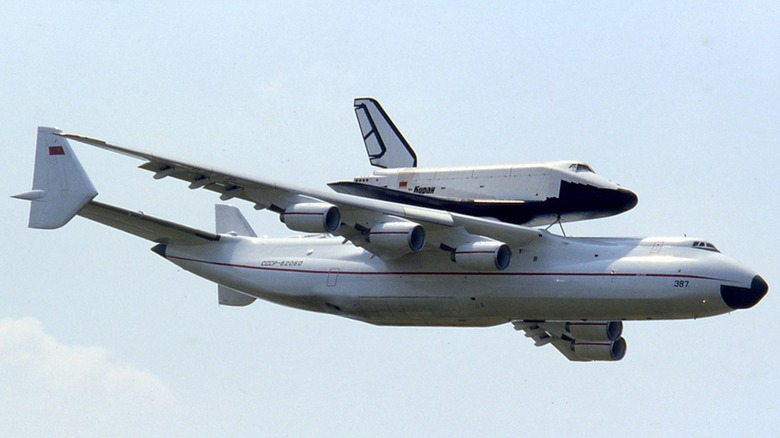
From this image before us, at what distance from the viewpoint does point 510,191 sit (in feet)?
119

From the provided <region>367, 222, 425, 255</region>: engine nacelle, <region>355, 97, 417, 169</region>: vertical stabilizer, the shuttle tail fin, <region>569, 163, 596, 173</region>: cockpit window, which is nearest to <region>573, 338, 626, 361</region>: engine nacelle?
<region>569, 163, 596, 173</region>: cockpit window

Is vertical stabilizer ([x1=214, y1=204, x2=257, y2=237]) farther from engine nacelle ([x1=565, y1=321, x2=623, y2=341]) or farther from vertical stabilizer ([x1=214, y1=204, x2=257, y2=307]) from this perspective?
engine nacelle ([x1=565, y1=321, x2=623, y2=341])

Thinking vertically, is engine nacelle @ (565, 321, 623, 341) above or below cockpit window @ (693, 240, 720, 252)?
below

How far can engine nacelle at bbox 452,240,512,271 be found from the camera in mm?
35016

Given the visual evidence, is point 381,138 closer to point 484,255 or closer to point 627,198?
point 484,255

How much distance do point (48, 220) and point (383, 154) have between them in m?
8.41

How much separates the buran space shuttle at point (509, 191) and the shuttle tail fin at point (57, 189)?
547cm

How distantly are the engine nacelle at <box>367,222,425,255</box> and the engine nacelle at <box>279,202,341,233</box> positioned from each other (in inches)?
35.7

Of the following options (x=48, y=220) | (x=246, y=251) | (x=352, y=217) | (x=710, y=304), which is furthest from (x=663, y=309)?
(x=48, y=220)

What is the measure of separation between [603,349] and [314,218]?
8543 millimetres

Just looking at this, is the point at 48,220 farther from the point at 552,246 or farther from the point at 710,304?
the point at 710,304

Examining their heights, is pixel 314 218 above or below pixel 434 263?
above

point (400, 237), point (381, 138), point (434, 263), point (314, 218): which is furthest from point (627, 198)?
point (381, 138)

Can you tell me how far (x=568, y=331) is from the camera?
40156 millimetres
